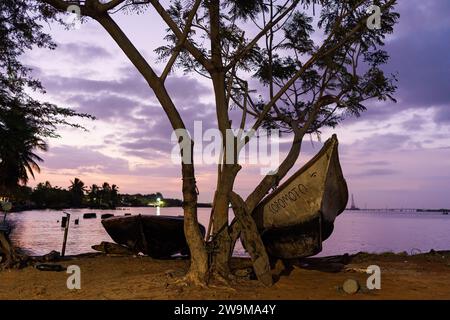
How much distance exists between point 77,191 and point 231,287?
13365cm

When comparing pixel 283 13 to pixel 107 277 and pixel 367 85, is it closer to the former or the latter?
pixel 367 85

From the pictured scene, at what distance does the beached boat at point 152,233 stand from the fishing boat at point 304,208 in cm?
613

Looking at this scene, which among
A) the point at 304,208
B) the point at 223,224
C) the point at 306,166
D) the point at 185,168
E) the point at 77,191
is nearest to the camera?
the point at 185,168

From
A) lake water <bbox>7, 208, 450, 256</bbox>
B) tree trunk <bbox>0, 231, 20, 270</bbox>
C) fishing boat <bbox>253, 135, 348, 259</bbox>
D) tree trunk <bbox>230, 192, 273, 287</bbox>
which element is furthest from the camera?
lake water <bbox>7, 208, 450, 256</bbox>

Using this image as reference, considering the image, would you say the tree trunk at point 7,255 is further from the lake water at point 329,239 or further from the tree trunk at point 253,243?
the lake water at point 329,239

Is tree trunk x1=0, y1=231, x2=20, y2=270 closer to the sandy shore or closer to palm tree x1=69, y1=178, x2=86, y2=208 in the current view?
the sandy shore

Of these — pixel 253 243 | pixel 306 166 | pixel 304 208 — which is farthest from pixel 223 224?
pixel 306 166

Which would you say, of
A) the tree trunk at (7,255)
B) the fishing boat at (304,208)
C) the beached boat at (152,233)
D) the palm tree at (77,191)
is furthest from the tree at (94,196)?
the fishing boat at (304,208)

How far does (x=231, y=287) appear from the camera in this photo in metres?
8.24

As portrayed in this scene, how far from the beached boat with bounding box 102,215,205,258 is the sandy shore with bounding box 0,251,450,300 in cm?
397

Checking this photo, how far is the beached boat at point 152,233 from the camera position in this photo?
635 inches

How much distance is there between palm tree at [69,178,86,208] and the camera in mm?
132512

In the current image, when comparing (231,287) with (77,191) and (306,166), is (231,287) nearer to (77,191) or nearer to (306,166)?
(306,166)

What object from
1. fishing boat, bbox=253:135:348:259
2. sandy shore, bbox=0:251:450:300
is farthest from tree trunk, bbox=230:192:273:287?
fishing boat, bbox=253:135:348:259
